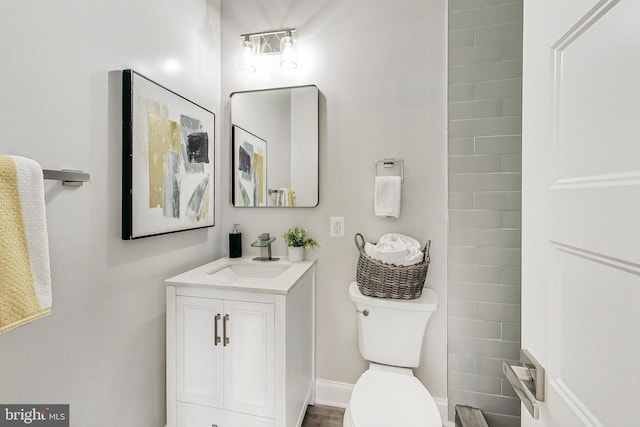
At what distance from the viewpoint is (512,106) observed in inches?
57.2

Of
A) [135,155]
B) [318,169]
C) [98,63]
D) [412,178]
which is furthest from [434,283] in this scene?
[98,63]

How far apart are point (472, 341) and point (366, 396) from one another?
697 mm

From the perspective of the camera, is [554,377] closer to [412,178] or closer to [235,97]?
[412,178]

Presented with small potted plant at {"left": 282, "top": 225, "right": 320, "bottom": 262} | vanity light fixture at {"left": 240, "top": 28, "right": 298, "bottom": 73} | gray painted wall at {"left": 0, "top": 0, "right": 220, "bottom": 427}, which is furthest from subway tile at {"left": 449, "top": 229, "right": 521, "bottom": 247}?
gray painted wall at {"left": 0, "top": 0, "right": 220, "bottom": 427}

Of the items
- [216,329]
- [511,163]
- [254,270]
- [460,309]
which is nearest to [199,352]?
[216,329]

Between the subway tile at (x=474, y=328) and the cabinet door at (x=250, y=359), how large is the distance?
98cm

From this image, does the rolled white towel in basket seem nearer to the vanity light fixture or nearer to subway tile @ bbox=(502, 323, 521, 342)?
subway tile @ bbox=(502, 323, 521, 342)

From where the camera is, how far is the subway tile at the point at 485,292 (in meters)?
1.46

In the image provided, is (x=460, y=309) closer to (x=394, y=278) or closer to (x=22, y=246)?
(x=394, y=278)

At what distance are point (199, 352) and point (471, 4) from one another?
2240 millimetres

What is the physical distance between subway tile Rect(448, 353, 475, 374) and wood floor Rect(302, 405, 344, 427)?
0.71 metres

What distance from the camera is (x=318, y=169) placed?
5.84 feet

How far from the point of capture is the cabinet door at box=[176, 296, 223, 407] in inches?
52.1

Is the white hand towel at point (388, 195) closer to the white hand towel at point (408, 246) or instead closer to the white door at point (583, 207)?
A: the white hand towel at point (408, 246)
